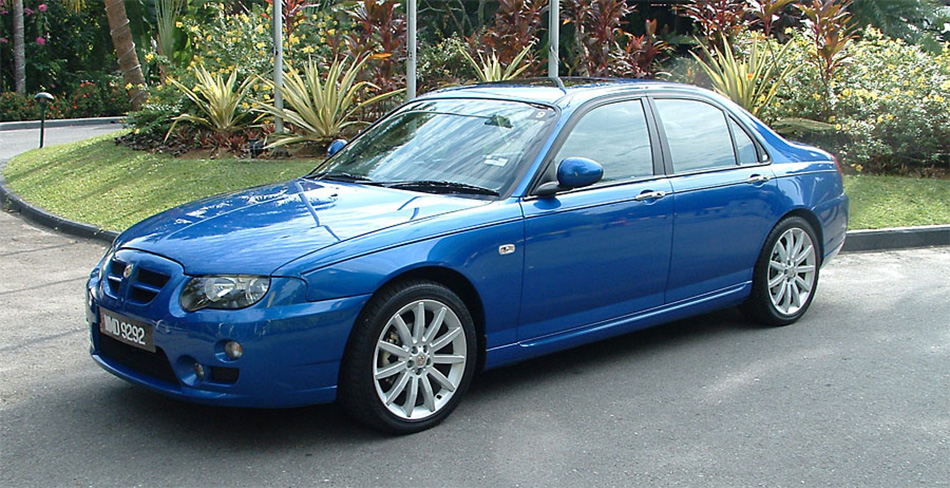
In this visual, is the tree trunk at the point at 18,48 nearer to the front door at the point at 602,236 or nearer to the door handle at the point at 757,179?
the front door at the point at 602,236

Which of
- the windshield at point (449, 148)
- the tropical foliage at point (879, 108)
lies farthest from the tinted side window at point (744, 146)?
the tropical foliage at point (879, 108)

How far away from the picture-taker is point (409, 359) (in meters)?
4.60

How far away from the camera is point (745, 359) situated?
19.3 ft

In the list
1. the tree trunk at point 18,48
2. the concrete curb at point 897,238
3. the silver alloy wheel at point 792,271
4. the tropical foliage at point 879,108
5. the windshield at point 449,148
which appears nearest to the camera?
the windshield at point 449,148

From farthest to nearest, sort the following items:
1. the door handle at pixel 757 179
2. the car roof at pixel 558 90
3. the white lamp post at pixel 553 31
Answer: the white lamp post at pixel 553 31 < the door handle at pixel 757 179 < the car roof at pixel 558 90

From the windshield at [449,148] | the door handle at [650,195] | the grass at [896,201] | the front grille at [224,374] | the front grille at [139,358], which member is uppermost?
the windshield at [449,148]

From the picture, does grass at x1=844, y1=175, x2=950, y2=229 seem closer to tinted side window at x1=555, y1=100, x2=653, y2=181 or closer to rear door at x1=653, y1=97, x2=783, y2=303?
rear door at x1=653, y1=97, x2=783, y2=303

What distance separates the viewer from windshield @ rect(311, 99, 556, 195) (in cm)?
527

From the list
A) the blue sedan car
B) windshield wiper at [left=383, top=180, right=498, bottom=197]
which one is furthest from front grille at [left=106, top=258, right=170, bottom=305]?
windshield wiper at [left=383, top=180, right=498, bottom=197]

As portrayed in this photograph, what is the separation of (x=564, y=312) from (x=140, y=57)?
22704 mm

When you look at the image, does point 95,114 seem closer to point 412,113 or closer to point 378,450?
point 412,113

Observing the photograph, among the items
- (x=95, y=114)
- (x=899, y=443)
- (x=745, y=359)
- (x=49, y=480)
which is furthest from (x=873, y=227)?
(x=95, y=114)

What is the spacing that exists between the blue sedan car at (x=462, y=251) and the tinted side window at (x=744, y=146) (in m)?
0.01

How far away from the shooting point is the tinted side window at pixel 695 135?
598 cm
